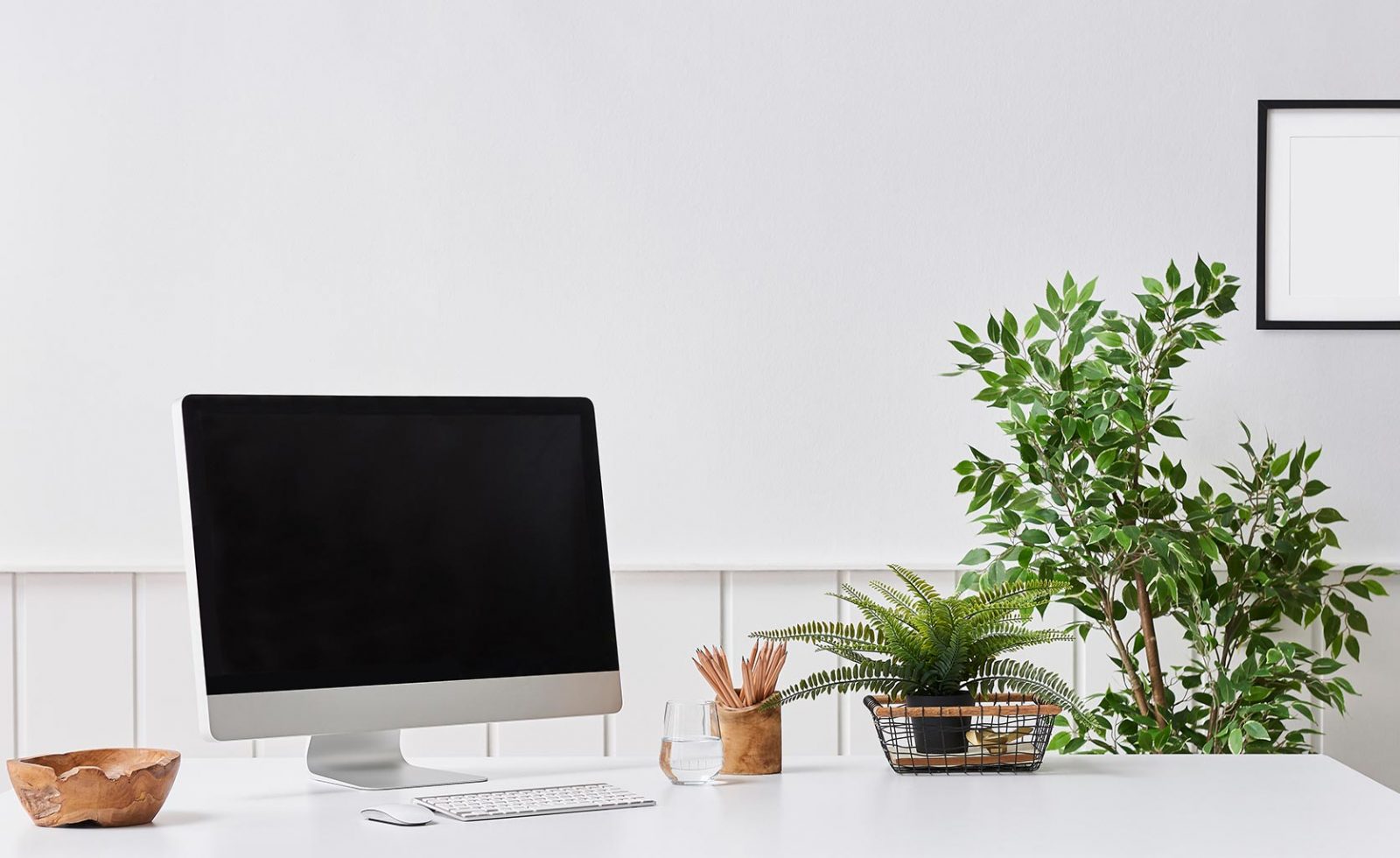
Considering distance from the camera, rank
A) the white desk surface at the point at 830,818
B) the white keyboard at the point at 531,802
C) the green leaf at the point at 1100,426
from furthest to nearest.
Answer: the green leaf at the point at 1100,426 → the white keyboard at the point at 531,802 → the white desk surface at the point at 830,818

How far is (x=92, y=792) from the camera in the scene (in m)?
1.24

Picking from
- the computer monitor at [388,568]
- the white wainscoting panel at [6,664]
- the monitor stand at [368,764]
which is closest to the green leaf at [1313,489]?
the computer monitor at [388,568]

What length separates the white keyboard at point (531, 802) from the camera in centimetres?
130

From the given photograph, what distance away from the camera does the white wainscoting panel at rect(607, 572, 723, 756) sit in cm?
225

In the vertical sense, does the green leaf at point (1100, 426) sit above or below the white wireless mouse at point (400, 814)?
above

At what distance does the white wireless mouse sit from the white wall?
984 mm

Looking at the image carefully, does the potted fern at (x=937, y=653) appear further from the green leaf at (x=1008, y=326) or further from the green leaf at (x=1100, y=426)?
the green leaf at (x=1008, y=326)

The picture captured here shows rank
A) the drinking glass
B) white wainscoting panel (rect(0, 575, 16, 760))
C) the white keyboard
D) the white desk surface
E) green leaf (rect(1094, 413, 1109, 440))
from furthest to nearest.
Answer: white wainscoting panel (rect(0, 575, 16, 760))
green leaf (rect(1094, 413, 1109, 440))
the drinking glass
the white keyboard
the white desk surface

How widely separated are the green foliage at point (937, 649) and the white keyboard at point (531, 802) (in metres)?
0.25

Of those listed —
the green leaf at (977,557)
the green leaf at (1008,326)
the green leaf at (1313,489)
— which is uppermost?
the green leaf at (1008,326)

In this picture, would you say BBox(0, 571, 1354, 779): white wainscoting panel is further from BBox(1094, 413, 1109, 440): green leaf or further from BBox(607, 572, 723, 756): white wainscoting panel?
BBox(1094, 413, 1109, 440): green leaf

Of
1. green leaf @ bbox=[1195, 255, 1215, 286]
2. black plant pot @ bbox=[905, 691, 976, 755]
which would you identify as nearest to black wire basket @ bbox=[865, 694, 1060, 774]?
black plant pot @ bbox=[905, 691, 976, 755]

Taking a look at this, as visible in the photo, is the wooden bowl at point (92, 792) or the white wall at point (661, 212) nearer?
the wooden bowl at point (92, 792)

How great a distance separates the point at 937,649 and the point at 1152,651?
67 centimetres
